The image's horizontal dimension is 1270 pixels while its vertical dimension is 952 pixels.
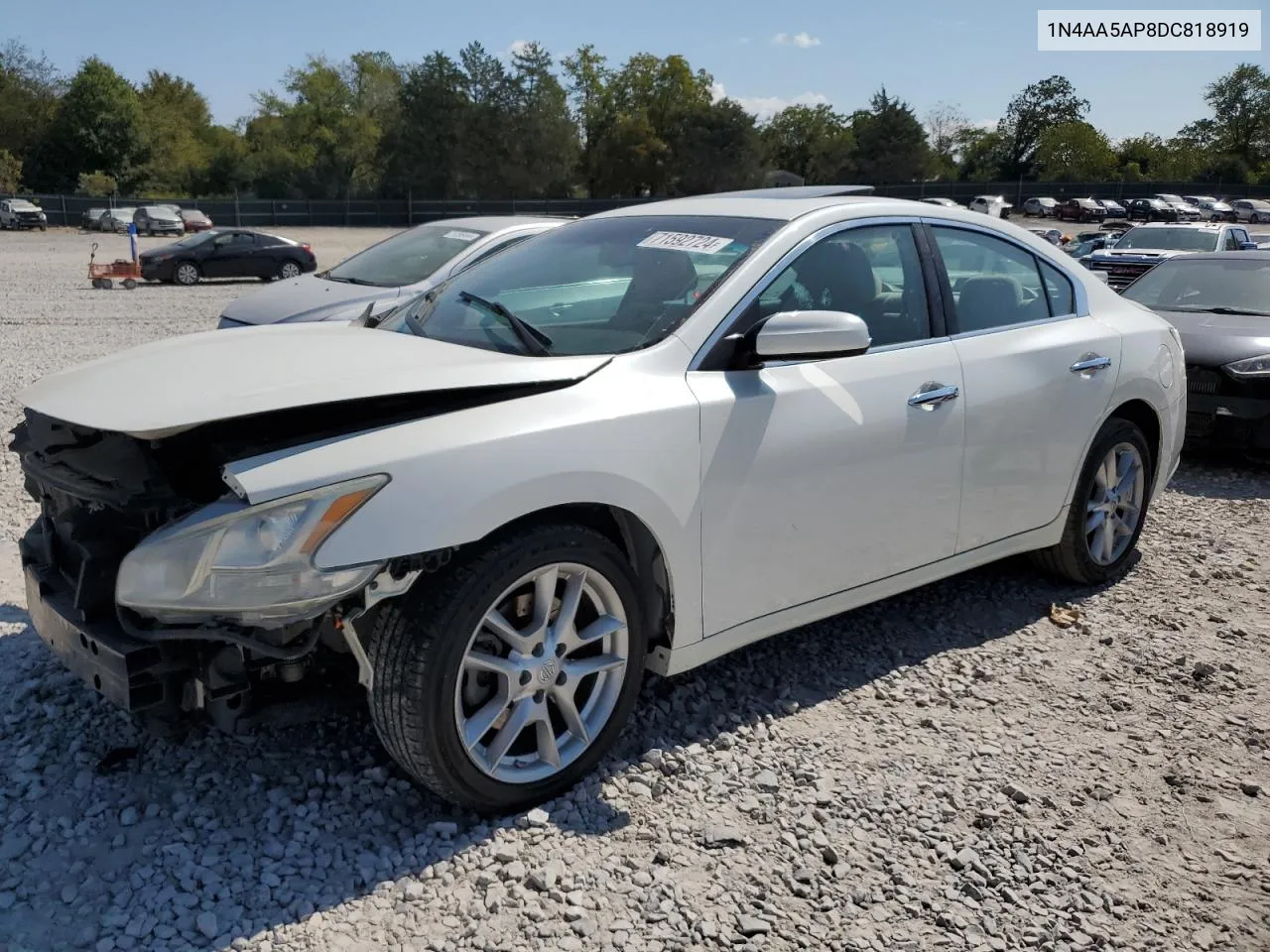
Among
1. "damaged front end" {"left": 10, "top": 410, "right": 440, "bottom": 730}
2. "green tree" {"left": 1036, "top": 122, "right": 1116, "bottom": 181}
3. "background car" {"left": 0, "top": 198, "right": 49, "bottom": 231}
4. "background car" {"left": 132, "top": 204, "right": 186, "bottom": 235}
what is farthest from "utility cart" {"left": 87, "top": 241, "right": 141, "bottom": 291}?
"green tree" {"left": 1036, "top": 122, "right": 1116, "bottom": 181}

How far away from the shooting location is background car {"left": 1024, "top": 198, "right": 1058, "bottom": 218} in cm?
6569

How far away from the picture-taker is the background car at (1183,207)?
199ft

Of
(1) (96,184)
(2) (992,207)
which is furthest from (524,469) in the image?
(1) (96,184)

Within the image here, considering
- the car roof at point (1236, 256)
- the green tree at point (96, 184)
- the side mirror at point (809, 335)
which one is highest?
the green tree at point (96, 184)

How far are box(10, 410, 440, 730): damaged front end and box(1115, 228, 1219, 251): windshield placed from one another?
1760cm

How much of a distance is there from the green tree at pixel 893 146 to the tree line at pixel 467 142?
0.11m

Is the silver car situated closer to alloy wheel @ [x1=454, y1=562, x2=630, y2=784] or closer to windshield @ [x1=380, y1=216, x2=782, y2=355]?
windshield @ [x1=380, y1=216, x2=782, y2=355]

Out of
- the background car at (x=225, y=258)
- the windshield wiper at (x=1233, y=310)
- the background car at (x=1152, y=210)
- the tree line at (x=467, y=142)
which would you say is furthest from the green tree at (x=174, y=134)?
the windshield wiper at (x=1233, y=310)

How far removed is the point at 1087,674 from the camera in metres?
4.11

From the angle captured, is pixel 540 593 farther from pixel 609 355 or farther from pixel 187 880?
pixel 187 880

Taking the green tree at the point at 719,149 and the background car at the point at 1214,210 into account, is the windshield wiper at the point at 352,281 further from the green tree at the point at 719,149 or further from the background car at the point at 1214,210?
the green tree at the point at 719,149

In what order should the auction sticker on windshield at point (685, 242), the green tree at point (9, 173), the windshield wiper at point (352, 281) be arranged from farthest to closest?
1. the green tree at point (9, 173)
2. the windshield wiper at point (352, 281)
3. the auction sticker on windshield at point (685, 242)

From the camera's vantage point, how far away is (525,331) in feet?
11.1

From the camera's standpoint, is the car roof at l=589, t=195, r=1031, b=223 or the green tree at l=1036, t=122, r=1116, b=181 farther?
the green tree at l=1036, t=122, r=1116, b=181
